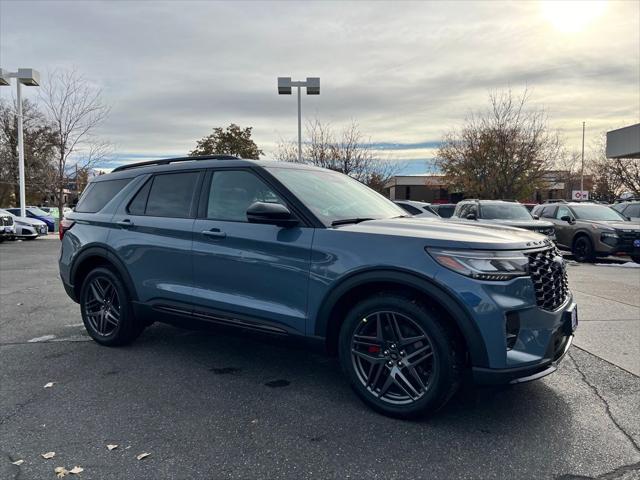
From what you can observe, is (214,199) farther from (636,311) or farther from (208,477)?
(636,311)

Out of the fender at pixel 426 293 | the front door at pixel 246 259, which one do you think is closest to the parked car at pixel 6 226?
the front door at pixel 246 259

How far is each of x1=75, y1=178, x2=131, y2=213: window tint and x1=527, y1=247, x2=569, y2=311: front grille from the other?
380cm

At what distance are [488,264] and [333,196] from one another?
1.55 m

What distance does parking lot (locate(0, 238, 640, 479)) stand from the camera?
2717 millimetres

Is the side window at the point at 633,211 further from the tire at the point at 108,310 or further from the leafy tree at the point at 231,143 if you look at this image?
the leafy tree at the point at 231,143

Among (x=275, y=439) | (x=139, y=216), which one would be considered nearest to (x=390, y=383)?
(x=275, y=439)

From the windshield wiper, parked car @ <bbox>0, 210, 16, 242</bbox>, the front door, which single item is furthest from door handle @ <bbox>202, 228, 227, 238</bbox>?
parked car @ <bbox>0, 210, 16, 242</bbox>

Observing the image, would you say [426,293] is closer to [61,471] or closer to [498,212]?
[61,471]

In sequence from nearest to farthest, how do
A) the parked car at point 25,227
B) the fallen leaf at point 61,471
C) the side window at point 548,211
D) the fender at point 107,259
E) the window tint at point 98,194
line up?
the fallen leaf at point 61,471 → the fender at point 107,259 → the window tint at point 98,194 → the side window at point 548,211 → the parked car at point 25,227

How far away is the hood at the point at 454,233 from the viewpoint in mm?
2982

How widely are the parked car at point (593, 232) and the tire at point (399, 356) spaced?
11.0m

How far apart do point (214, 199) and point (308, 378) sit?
1682 mm

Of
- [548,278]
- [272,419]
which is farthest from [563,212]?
[272,419]

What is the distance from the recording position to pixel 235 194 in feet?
13.2
